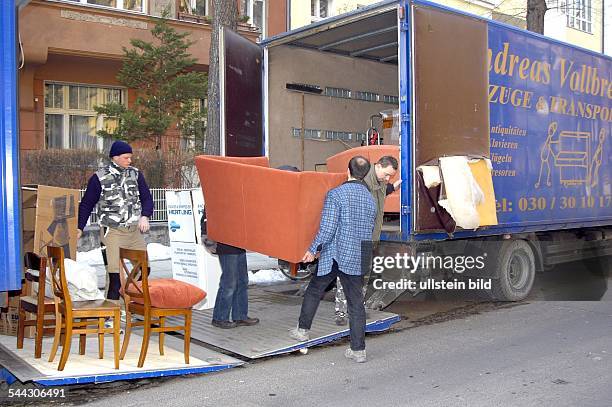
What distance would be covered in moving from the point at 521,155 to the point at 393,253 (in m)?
2.23

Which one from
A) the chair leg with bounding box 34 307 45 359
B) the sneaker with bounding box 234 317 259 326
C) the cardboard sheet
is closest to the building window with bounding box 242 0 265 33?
the cardboard sheet

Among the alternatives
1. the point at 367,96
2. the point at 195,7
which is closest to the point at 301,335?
the point at 367,96

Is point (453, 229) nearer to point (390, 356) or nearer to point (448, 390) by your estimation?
point (390, 356)

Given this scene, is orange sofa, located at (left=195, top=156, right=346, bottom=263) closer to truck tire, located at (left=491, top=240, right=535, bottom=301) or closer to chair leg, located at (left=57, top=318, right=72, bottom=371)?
chair leg, located at (left=57, top=318, right=72, bottom=371)

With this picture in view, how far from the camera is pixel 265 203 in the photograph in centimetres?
602

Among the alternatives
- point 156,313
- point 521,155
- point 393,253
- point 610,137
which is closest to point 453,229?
point 393,253

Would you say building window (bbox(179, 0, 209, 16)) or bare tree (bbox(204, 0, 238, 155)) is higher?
building window (bbox(179, 0, 209, 16))

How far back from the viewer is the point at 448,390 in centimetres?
504

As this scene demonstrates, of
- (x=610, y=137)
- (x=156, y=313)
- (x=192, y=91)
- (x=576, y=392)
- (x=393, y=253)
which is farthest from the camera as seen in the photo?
(x=192, y=91)

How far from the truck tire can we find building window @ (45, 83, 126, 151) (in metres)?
10.6

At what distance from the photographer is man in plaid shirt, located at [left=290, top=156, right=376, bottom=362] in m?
5.69

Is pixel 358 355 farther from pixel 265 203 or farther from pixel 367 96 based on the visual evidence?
pixel 367 96

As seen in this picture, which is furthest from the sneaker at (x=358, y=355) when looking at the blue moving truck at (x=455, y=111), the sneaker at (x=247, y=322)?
the blue moving truck at (x=455, y=111)

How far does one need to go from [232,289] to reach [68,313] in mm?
1918
